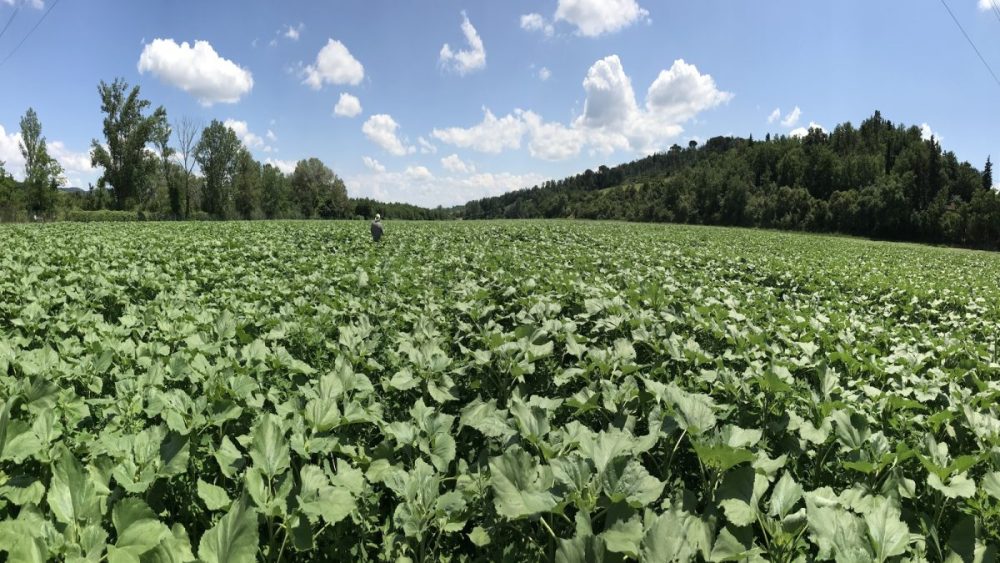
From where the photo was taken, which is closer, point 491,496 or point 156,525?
point 156,525

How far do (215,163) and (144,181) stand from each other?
39.7 feet

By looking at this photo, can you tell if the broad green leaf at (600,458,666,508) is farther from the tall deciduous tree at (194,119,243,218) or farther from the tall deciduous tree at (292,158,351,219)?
the tall deciduous tree at (292,158,351,219)

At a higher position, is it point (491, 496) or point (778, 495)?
point (778, 495)

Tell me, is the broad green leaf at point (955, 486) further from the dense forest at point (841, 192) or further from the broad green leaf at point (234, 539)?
the dense forest at point (841, 192)

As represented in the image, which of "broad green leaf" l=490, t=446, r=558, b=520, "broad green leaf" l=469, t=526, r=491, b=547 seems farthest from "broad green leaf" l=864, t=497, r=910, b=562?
"broad green leaf" l=469, t=526, r=491, b=547

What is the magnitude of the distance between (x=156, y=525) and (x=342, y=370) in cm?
160

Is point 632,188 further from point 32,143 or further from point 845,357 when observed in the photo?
point 845,357

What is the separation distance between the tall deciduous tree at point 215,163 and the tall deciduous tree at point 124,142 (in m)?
10.7

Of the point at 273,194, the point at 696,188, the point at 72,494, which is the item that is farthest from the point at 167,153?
the point at 696,188

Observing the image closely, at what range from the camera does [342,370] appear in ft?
10.7

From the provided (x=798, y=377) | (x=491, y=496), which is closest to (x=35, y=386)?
(x=491, y=496)

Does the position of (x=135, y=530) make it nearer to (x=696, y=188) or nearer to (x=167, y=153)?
(x=167, y=153)

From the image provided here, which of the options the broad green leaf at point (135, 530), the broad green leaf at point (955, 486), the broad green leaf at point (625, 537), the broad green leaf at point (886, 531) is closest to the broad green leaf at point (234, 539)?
the broad green leaf at point (135, 530)

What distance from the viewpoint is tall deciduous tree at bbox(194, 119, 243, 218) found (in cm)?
7400
